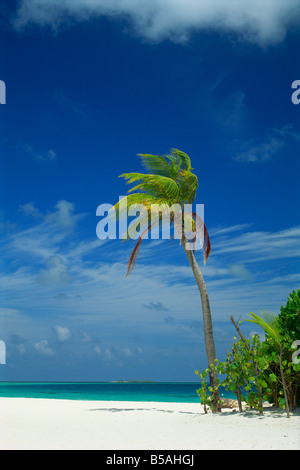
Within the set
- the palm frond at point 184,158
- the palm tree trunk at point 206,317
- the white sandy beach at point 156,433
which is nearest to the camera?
the white sandy beach at point 156,433

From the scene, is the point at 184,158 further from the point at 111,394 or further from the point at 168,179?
Result: the point at 111,394

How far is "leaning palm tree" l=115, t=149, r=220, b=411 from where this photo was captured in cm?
1262

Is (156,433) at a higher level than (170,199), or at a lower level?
lower

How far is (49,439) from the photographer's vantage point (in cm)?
652

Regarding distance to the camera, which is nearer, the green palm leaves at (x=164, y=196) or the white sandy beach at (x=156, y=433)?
the white sandy beach at (x=156, y=433)

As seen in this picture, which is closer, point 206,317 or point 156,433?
point 156,433

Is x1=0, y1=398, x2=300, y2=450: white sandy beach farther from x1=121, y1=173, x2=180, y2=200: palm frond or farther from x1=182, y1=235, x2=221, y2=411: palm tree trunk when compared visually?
x1=121, y1=173, x2=180, y2=200: palm frond

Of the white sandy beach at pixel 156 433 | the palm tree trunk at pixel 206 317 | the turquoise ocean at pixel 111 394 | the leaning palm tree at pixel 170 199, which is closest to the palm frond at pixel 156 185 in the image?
the leaning palm tree at pixel 170 199

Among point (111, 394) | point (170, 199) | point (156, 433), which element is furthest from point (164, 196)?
point (111, 394)

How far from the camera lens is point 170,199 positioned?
12734 mm

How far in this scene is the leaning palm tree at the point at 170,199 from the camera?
12625 millimetres

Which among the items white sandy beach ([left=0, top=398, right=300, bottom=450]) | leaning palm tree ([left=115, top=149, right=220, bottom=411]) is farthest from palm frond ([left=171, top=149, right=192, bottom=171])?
white sandy beach ([left=0, top=398, right=300, bottom=450])

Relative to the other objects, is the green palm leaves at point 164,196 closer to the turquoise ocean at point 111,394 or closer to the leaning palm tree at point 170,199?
the leaning palm tree at point 170,199
